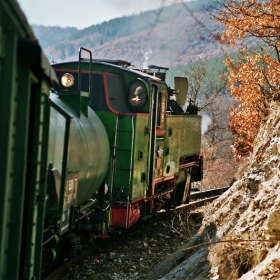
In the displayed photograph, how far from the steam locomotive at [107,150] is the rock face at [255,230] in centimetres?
197

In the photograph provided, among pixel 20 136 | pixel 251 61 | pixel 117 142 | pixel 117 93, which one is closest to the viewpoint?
pixel 20 136

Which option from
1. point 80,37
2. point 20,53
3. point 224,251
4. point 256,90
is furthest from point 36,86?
point 80,37

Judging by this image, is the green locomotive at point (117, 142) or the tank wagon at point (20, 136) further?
the green locomotive at point (117, 142)

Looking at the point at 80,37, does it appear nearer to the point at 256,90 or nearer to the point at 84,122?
the point at 256,90

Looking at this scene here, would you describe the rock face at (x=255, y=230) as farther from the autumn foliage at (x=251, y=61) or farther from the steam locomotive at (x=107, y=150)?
the autumn foliage at (x=251, y=61)

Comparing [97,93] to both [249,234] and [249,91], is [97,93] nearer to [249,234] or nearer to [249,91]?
[249,234]

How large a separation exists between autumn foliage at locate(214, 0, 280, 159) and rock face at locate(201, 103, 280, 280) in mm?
2529

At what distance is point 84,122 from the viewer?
7914 mm

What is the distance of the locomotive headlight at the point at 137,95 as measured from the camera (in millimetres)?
11008

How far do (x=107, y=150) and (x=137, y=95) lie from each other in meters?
2.12

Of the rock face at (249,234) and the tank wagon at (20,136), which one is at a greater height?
the tank wagon at (20,136)

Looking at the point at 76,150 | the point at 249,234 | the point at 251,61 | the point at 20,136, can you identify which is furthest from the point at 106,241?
the point at 251,61

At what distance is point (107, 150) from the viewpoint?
923 cm

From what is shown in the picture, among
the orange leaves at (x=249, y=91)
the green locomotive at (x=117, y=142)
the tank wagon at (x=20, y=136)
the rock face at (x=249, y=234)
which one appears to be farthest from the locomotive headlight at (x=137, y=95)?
the orange leaves at (x=249, y=91)
